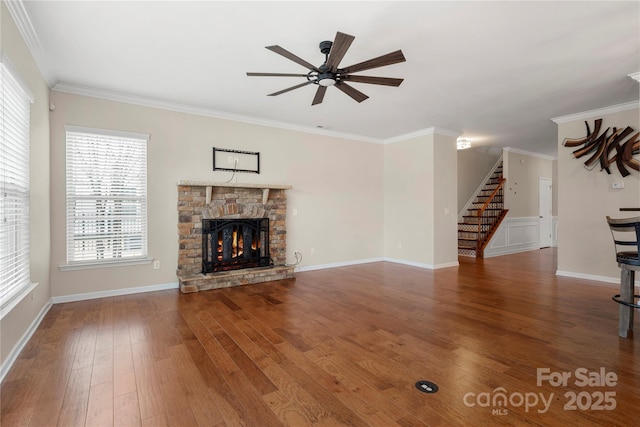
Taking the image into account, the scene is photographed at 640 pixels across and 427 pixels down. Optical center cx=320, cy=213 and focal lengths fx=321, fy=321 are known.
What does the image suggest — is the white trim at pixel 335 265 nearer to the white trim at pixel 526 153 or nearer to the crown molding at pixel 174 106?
the crown molding at pixel 174 106

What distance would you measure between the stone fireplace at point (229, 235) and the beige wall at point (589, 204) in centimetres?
463

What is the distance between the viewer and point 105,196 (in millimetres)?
4211

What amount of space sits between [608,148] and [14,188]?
7.26 metres

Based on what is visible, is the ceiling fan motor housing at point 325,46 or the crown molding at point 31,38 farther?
the ceiling fan motor housing at point 325,46

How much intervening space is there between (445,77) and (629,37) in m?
1.57

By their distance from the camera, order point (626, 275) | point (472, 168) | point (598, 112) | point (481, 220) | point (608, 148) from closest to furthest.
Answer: point (626, 275)
point (608, 148)
point (598, 112)
point (481, 220)
point (472, 168)

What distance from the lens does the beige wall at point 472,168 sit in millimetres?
8383

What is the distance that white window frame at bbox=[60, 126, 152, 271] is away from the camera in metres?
4.04


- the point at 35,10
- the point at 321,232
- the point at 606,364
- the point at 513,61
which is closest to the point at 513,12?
the point at 513,61

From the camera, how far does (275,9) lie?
2494 millimetres

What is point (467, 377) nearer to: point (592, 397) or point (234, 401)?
point (592, 397)

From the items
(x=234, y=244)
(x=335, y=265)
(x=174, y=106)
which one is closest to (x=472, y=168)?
(x=335, y=265)

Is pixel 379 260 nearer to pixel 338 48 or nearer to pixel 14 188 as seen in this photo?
pixel 338 48

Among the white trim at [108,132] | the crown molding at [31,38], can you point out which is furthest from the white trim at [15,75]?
the white trim at [108,132]
